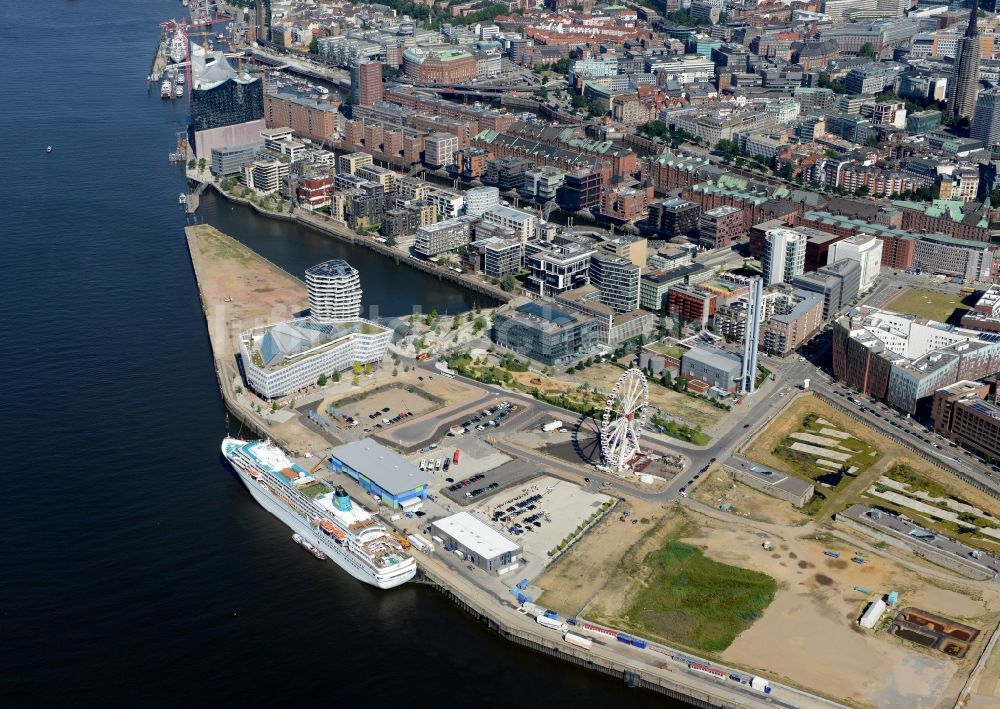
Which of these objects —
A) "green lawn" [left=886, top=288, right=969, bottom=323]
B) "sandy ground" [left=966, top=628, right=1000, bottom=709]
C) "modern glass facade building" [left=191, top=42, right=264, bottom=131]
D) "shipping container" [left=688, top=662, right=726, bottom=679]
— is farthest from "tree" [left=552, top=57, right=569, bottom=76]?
"sandy ground" [left=966, top=628, right=1000, bottom=709]

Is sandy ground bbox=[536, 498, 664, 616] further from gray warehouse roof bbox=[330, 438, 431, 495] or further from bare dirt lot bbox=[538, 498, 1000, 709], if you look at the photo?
gray warehouse roof bbox=[330, 438, 431, 495]

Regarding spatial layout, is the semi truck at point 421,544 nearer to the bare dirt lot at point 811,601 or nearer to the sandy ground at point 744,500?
the bare dirt lot at point 811,601

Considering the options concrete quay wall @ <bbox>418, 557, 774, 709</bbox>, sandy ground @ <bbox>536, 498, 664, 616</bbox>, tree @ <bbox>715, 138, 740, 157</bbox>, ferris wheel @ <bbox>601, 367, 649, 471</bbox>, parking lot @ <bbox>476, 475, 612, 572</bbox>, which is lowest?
concrete quay wall @ <bbox>418, 557, 774, 709</bbox>

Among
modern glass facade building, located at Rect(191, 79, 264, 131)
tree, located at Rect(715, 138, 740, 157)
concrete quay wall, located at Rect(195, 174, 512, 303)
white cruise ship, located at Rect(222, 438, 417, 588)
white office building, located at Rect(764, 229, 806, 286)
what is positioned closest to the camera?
white cruise ship, located at Rect(222, 438, 417, 588)

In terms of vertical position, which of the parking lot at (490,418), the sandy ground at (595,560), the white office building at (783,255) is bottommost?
the sandy ground at (595,560)

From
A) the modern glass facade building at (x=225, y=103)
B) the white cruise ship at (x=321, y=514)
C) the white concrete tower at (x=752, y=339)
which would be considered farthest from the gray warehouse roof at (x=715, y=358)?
the modern glass facade building at (x=225, y=103)

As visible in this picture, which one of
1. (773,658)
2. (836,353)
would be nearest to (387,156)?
(836,353)
